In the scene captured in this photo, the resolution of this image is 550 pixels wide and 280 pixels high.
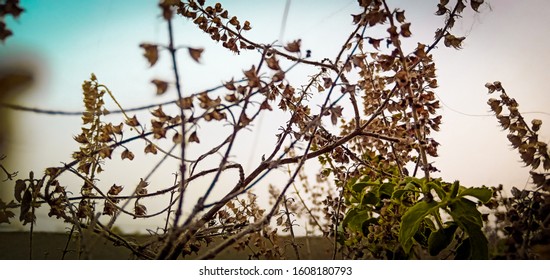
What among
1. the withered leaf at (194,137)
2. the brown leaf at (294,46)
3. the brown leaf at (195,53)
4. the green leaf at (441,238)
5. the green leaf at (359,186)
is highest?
the brown leaf at (294,46)

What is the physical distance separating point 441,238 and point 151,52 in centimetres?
51

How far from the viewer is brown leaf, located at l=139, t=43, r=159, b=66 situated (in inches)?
17.0

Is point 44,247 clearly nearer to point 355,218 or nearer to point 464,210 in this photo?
point 355,218

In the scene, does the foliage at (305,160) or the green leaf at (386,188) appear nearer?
the foliage at (305,160)

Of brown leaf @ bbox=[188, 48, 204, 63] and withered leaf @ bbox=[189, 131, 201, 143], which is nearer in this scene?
brown leaf @ bbox=[188, 48, 204, 63]

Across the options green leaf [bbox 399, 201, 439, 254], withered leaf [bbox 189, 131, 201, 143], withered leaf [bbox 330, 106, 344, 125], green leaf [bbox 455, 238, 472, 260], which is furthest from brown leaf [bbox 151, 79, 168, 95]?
green leaf [bbox 455, 238, 472, 260]

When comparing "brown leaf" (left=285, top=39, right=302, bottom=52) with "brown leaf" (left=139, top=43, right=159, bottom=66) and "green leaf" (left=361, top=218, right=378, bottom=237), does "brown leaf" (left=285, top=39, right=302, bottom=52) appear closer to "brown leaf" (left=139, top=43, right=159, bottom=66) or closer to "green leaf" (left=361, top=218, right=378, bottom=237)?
"brown leaf" (left=139, top=43, right=159, bottom=66)

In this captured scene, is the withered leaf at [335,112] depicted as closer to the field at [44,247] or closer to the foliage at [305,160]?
the foliage at [305,160]

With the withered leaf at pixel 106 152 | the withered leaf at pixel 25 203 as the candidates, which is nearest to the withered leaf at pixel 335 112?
the withered leaf at pixel 106 152

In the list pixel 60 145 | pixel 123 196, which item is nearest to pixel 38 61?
pixel 60 145

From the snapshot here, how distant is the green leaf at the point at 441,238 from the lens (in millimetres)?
626

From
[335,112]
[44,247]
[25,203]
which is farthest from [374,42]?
[44,247]

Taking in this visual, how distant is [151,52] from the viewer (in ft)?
1.42
